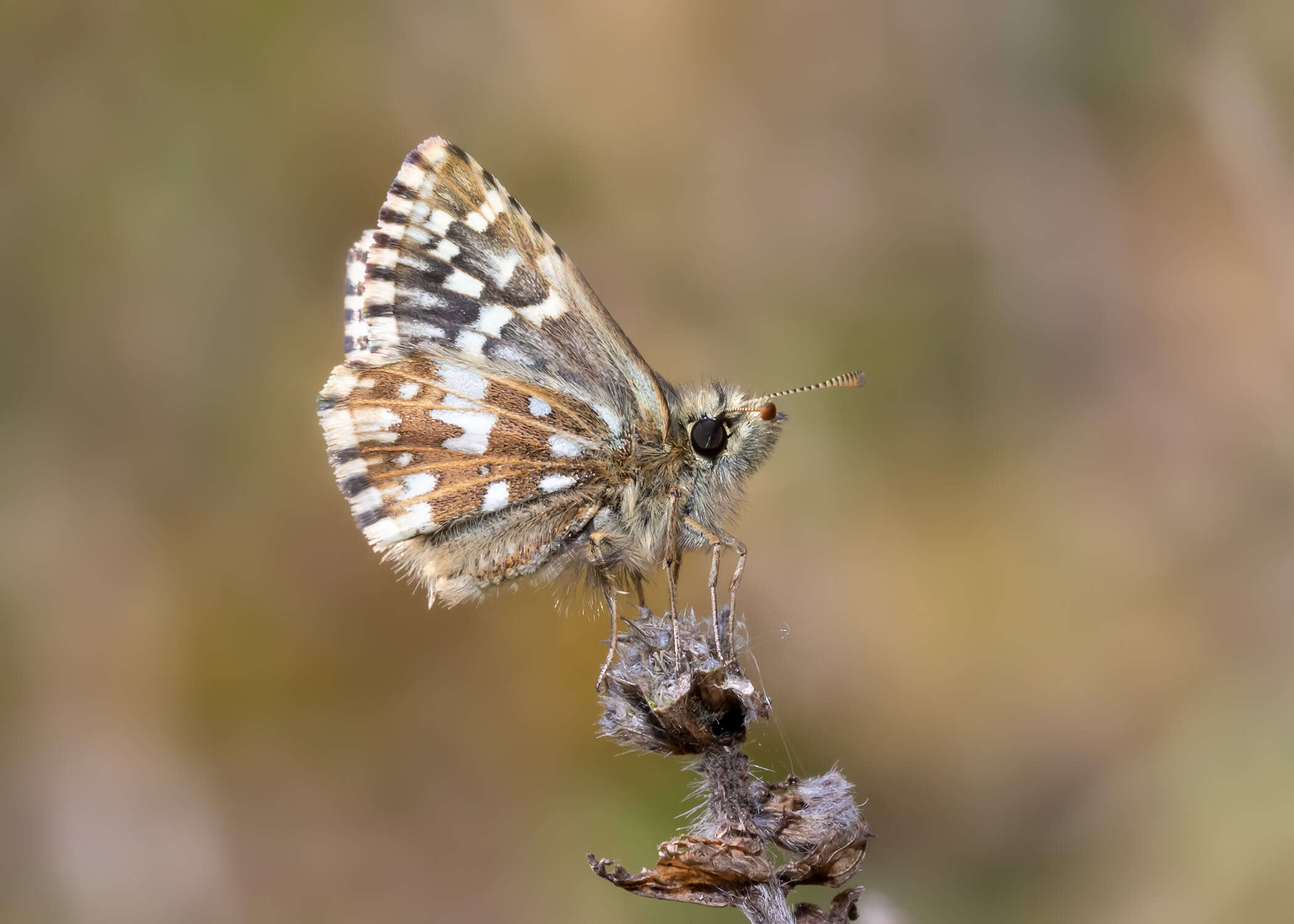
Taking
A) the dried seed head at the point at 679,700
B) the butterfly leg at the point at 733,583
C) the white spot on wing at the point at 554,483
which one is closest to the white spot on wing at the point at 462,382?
the white spot on wing at the point at 554,483

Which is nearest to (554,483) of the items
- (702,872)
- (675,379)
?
(702,872)

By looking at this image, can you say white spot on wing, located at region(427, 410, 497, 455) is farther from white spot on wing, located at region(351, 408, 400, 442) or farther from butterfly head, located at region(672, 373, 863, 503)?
butterfly head, located at region(672, 373, 863, 503)

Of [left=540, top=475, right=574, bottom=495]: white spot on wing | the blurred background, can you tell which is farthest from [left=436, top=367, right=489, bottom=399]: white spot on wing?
the blurred background

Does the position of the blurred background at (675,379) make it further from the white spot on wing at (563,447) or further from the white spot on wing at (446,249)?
the white spot on wing at (446,249)

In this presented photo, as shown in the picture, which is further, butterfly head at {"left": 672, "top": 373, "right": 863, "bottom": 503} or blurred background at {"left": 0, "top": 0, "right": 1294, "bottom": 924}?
blurred background at {"left": 0, "top": 0, "right": 1294, "bottom": 924}

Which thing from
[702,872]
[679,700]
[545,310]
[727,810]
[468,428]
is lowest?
[702,872]

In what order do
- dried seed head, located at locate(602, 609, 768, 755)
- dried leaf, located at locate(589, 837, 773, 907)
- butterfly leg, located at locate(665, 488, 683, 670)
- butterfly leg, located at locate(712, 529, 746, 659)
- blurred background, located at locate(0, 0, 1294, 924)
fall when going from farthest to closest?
blurred background, located at locate(0, 0, 1294, 924)
butterfly leg, located at locate(665, 488, 683, 670)
butterfly leg, located at locate(712, 529, 746, 659)
dried seed head, located at locate(602, 609, 768, 755)
dried leaf, located at locate(589, 837, 773, 907)

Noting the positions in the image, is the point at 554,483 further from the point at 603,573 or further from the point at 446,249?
the point at 446,249

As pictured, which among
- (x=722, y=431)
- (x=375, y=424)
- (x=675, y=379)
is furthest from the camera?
(x=675, y=379)
